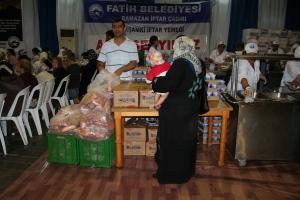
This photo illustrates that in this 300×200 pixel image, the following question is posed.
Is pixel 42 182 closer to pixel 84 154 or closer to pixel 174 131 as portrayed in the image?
pixel 84 154

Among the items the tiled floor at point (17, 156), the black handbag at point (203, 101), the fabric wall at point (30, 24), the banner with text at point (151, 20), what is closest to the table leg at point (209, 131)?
the black handbag at point (203, 101)

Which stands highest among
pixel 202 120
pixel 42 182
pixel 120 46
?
pixel 120 46

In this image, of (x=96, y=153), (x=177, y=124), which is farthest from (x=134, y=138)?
(x=177, y=124)

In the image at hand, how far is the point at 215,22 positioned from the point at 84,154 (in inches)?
283

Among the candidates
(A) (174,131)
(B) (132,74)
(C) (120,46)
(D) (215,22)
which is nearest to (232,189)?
(A) (174,131)

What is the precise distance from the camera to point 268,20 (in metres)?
9.61

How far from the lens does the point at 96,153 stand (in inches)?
142

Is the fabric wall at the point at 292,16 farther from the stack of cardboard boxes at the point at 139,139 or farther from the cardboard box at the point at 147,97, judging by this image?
the cardboard box at the point at 147,97

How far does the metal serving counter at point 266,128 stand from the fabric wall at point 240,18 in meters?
6.19

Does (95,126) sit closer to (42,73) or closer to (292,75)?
(42,73)

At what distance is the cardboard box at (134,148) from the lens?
3967mm

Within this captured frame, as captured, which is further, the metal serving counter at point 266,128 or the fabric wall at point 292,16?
the fabric wall at point 292,16

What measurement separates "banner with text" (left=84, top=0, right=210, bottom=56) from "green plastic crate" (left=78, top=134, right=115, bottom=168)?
→ 20.5 ft

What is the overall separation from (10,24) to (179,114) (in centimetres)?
851
